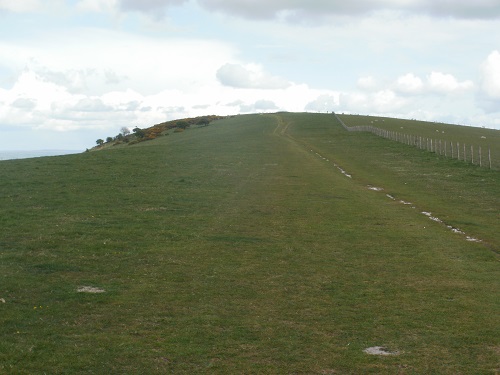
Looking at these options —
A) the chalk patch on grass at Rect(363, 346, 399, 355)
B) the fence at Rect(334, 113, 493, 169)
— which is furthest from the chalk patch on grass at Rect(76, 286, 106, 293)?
the fence at Rect(334, 113, 493, 169)

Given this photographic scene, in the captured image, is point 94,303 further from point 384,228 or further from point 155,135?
point 155,135

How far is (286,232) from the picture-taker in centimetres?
1900

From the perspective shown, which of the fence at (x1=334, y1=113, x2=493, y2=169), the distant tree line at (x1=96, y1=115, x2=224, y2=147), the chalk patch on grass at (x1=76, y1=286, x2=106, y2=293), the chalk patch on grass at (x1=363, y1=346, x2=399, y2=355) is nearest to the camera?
the chalk patch on grass at (x1=363, y1=346, x2=399, y2=355)

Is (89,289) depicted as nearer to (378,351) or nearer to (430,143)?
(378,351)

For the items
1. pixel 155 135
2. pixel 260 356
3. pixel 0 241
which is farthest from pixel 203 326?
pixel 155 135

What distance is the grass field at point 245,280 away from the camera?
29.3 ft

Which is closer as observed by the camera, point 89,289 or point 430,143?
point 89,289

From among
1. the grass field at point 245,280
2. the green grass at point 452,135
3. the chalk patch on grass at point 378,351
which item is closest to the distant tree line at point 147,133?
the green grass at point 452,135

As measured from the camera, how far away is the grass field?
8938mm

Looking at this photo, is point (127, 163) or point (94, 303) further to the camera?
point (127, 163)

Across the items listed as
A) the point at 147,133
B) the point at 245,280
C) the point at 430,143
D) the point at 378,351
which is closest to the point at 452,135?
the point at 430,143

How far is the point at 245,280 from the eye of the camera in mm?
13203

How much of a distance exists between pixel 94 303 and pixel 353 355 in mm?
4854

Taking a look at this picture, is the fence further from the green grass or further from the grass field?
the grass field
